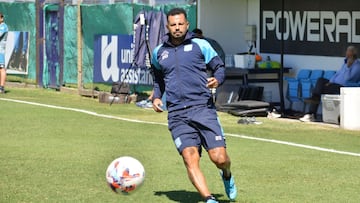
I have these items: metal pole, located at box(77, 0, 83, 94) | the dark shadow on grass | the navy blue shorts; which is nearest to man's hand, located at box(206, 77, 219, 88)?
the navy blue shorts

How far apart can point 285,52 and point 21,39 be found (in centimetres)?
815

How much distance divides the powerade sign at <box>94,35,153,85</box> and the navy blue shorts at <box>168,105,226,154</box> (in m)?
12.4

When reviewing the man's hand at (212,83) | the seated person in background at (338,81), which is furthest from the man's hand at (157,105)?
the seated person in background at (338,81)

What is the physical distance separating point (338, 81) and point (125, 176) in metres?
10.5

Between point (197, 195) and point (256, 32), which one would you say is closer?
point (197, 195)

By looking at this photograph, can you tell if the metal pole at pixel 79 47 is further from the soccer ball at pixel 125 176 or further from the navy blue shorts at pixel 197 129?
the soccer ball at pixel 125 176

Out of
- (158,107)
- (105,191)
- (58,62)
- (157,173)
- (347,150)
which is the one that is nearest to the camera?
(158,107)

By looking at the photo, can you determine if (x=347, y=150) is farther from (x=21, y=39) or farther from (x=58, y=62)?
(x=21, y=39)

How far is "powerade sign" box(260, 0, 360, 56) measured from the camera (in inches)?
765

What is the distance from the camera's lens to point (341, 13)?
19.6 metres

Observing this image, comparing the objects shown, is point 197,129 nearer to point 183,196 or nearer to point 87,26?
point 183,196

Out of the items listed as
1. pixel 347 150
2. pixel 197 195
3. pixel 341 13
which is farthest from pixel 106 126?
pixel 197 195

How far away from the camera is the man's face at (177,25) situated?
8.98 metres

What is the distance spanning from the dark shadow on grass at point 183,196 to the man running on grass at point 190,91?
559 mm
